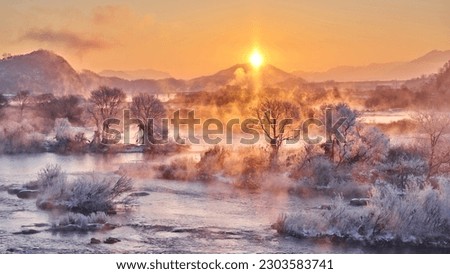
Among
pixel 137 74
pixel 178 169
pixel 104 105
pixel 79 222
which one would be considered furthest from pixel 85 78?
pixel 79 222

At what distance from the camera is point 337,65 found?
28.8 ft

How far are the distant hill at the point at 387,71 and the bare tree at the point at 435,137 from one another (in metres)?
0.51

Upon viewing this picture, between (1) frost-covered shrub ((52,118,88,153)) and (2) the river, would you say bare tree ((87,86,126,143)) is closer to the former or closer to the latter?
(1) frost-covered shrub ((52,118,88,153))

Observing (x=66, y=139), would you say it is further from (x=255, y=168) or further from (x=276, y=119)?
(x=276, y=119)

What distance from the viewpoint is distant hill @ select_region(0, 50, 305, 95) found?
888cm

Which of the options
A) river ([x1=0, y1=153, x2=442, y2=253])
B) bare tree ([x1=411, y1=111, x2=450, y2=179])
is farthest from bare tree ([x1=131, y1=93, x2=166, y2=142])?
bare tree ([x1=411, y1=111, x2=450, y2=179])

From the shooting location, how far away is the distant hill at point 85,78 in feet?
29.1

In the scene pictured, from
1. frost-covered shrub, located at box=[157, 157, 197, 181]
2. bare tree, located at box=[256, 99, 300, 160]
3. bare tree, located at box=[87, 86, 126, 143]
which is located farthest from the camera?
frost-covered shrub, located at box=[157, 157, 197, 181]

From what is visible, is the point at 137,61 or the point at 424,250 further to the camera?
the point at 137,61

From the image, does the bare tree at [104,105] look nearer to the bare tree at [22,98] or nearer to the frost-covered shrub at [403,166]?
the bare tree at [22,98]

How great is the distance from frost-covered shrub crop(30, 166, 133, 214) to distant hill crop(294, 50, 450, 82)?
2.59 meters
